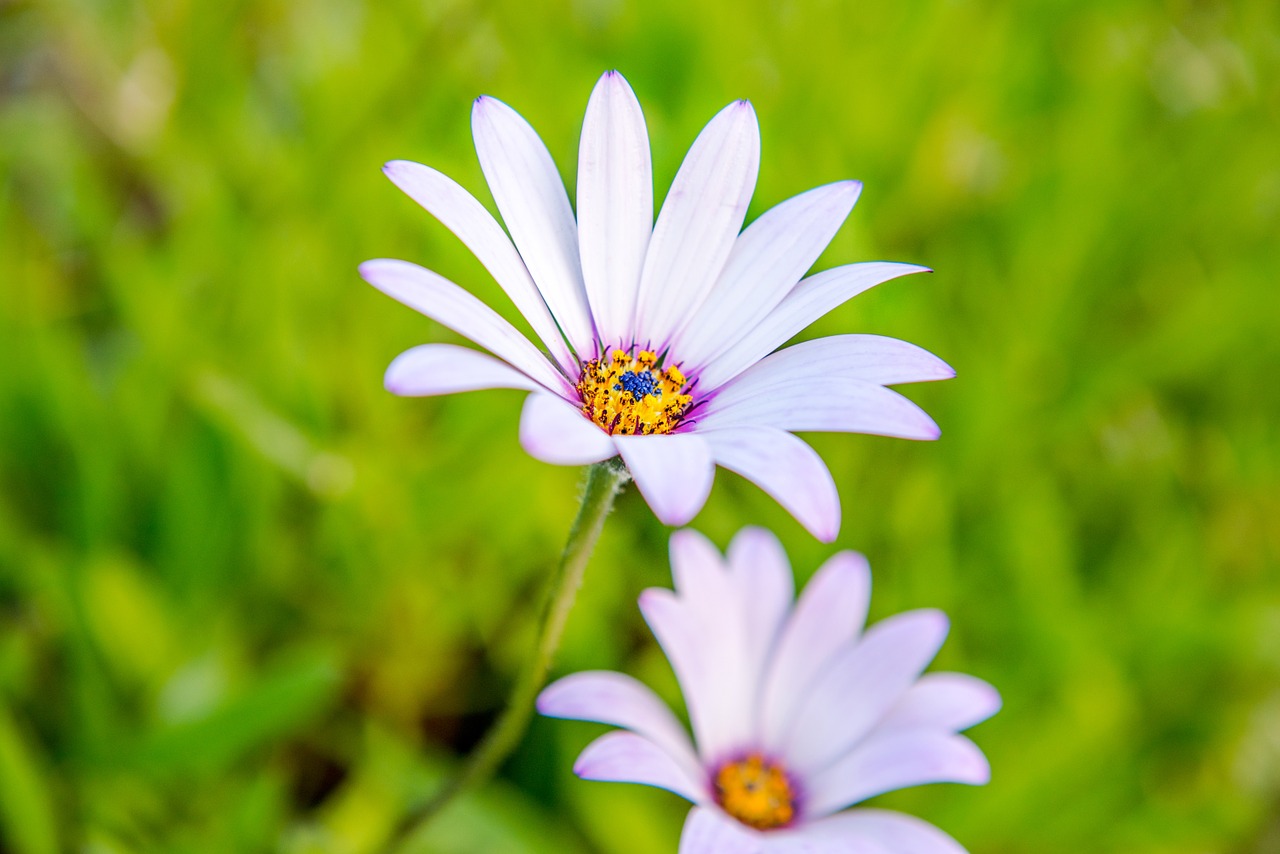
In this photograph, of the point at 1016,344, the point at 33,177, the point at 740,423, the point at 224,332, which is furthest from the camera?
the point at 33,177

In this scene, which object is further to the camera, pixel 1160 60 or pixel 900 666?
pixel 1160 60

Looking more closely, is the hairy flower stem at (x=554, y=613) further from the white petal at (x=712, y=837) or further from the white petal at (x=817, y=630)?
the white petal at (x=817, y=630)

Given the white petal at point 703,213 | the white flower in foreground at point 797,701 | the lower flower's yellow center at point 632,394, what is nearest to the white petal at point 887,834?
the white flower in foreground at point 797,701

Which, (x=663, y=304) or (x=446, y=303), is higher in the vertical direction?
(x=663, y=304)

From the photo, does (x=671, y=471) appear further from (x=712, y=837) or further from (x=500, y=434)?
(x=500, y=434)

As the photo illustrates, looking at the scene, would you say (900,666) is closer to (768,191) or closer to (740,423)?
(740,423)

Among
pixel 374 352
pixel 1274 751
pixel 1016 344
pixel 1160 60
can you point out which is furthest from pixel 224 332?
pixel 1160 60

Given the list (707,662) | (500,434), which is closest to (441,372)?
(707,662)
